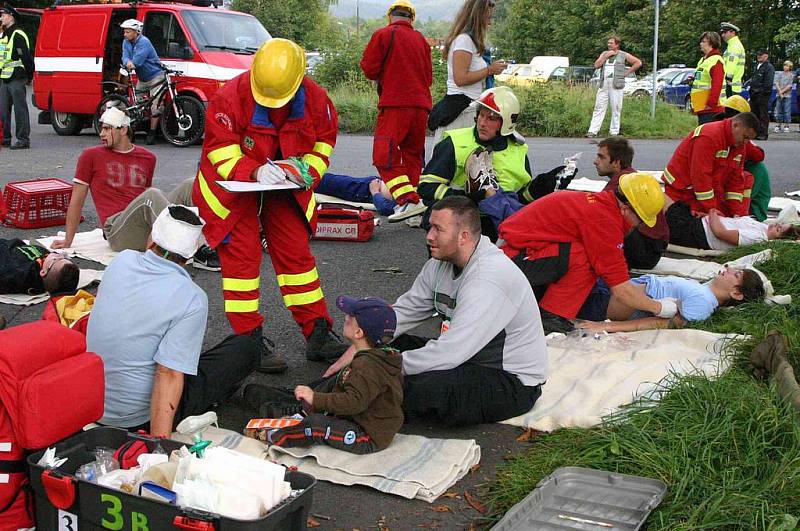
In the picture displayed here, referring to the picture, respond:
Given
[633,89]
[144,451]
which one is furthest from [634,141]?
[144,451]

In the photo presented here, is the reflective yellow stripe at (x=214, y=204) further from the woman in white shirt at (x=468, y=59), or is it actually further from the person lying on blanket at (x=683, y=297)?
the woman in white shirt at (x=468, y=59)

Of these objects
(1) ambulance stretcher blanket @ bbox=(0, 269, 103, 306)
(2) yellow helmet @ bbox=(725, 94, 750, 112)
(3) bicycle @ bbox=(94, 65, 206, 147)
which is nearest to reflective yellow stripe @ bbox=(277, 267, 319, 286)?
(1) ambulance stretcher blanket @ bbox=(0, 269, 103, 306)

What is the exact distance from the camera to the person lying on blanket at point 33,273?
6406 mm

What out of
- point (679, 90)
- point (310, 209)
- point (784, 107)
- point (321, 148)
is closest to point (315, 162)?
point (321, 148)

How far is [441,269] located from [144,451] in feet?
6.21

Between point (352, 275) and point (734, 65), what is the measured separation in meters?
10.1

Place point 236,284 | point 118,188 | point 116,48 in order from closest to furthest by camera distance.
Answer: point 236,284 < point 118,188 < point 116,48

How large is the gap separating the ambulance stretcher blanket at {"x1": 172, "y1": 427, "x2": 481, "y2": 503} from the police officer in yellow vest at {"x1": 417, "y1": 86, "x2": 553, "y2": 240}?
2610 millimetres

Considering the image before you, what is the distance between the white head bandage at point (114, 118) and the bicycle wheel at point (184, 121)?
22.7 feet

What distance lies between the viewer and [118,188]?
24.3ft

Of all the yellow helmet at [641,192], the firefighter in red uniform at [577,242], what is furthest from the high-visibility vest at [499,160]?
the yellow helmet at [641,192]

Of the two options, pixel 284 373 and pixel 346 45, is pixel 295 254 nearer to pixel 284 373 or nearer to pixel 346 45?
pixel 284 373

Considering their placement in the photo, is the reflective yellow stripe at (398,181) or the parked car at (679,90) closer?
the reflective yellow stripe at (398,181)

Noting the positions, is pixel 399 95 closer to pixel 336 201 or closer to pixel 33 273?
pixel 336 201
